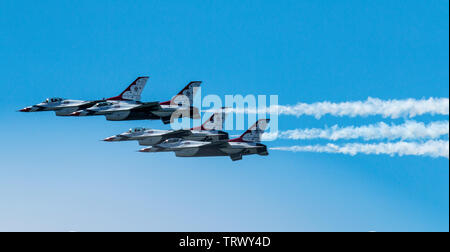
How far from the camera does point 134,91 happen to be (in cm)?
9881

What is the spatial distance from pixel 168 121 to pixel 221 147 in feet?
24.3

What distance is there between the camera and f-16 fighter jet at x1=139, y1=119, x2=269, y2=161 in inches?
3821

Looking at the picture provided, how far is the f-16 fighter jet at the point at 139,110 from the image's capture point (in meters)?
95.2

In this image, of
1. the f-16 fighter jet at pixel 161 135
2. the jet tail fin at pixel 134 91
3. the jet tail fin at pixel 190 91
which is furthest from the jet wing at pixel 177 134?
the jet tail fin at pixel 134 91

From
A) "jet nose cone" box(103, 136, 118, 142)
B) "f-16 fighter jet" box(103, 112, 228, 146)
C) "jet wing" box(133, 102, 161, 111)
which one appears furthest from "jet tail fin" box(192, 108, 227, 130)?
"jet nose cone" box(103, 136, 118, 142)

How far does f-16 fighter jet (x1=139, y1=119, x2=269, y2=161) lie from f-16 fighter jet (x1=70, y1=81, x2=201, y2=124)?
10.7 feet

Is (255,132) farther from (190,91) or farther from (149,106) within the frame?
(149,106)

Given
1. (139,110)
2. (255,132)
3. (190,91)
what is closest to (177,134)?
(190,91)

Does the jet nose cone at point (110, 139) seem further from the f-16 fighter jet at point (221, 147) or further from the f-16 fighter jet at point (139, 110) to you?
the f-16 fighter jet at point (139, 110)
